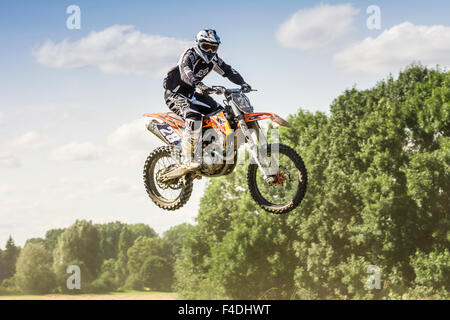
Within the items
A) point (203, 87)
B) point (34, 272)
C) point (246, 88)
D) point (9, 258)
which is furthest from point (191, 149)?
point (9, 258)

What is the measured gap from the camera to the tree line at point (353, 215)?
170 ft

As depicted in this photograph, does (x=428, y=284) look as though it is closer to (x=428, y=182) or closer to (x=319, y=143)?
(x=428, y=182)

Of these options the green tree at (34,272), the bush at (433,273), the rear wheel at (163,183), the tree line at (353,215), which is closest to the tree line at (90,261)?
the green tree at (34,272)

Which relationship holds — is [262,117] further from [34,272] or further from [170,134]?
[34,272]

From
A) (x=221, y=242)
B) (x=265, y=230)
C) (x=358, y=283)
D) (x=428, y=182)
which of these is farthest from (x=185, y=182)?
(x=221, y=242)

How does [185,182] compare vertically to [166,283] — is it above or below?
above

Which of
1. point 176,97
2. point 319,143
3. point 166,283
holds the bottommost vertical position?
point 166,283

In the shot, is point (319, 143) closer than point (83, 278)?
Yes

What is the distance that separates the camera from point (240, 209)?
66.8 m

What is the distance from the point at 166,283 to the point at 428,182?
7511 cm

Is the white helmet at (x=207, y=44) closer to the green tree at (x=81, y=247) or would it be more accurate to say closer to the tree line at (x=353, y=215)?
the tree line at (x=353, y=215)

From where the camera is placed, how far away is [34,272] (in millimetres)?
89812

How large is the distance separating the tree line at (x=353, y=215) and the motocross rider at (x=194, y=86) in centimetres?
4248
